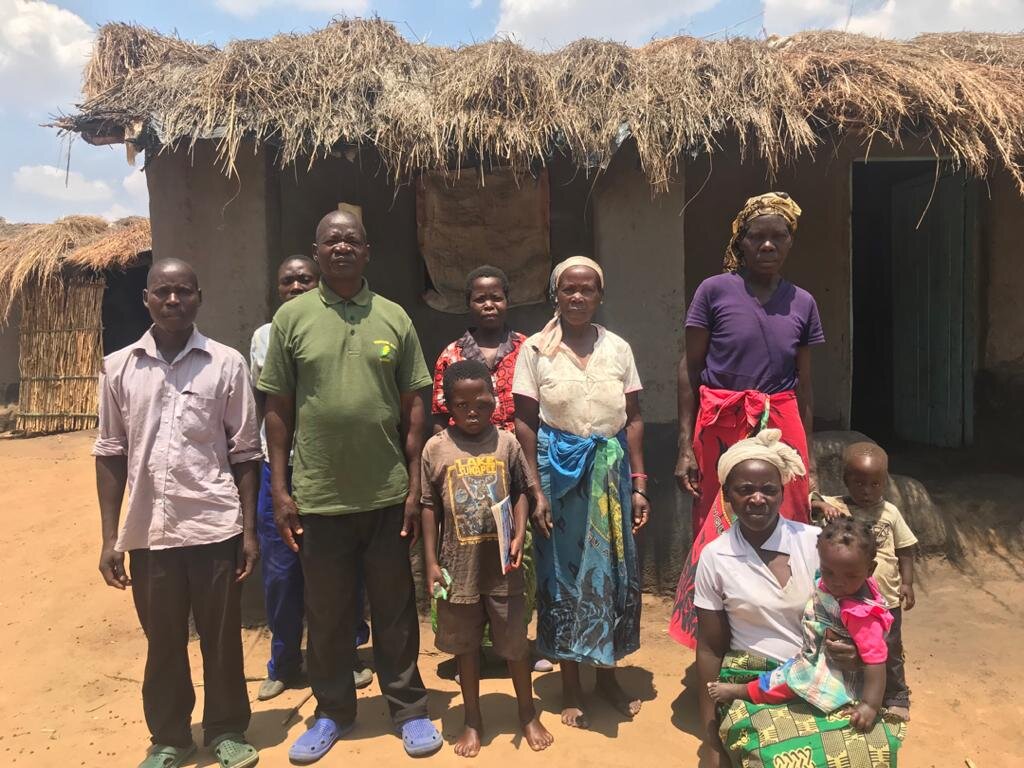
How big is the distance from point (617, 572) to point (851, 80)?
291 cm

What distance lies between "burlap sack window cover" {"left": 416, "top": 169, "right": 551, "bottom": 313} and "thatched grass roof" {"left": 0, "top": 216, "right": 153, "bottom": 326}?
5.47 metres

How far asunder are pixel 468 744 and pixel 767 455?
1.44 metres

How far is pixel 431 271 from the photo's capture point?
14.7ft

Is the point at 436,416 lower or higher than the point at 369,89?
lower

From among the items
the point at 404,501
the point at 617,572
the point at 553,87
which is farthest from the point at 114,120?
the point at 617,572

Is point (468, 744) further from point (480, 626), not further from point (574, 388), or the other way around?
point (574, 388)

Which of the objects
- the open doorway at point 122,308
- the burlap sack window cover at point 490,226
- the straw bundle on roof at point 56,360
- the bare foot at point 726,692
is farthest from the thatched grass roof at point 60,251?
the bare foot at point 726,692

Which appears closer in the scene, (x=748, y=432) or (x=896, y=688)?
(x=896, y=688)

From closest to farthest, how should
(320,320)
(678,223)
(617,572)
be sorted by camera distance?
(320,320)
(617,572)
(678,223)

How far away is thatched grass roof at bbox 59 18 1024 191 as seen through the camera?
352 centimetres

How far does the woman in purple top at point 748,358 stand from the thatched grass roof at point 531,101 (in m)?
1.18

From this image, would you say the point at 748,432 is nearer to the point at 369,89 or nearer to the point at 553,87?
the point at 553,87

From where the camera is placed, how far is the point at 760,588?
2100 millimetres

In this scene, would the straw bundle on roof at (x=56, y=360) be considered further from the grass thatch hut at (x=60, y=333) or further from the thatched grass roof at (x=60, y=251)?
the thatched grass roof at (x=60, y=251)
